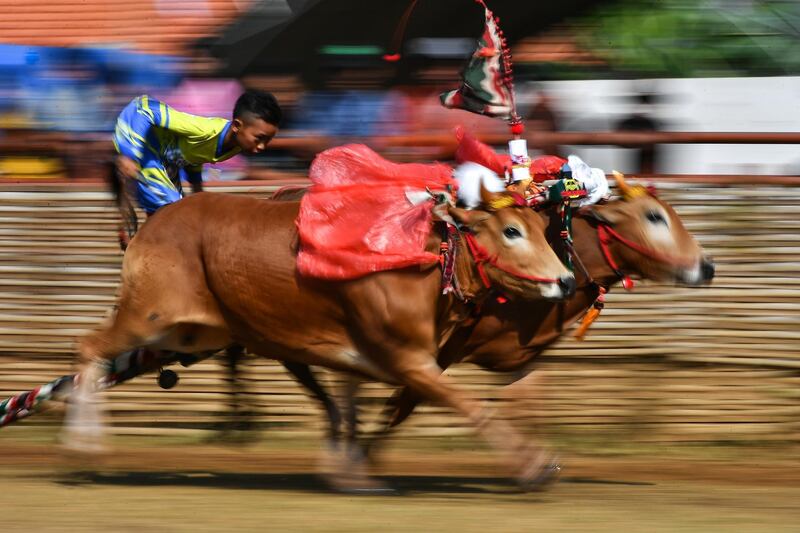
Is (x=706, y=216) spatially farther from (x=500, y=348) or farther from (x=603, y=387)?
(x=500, y=348)

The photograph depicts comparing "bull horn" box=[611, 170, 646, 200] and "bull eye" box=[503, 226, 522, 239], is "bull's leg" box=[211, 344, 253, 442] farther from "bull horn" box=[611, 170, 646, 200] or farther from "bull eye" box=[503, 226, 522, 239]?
"bull horn" box=[611, 170, 646, 200]

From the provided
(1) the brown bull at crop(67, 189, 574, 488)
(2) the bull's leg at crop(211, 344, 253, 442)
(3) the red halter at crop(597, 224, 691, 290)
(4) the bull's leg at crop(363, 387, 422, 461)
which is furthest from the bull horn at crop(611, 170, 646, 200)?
(2) the bull's leg at crop(211, 344, 253, 442)

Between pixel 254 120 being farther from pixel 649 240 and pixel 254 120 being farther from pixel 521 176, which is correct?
pixel 649 240

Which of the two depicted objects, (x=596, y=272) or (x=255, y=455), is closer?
(x=596, y=272)

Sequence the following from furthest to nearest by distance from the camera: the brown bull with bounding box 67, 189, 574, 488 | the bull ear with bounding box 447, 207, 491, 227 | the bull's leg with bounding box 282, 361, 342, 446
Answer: the bull's leg with bounding box 282, 361, 342, 446, the bull ear with bounding box 447, 207, 491, 227, the brown bull with bounding box 67, 189, 574, 488

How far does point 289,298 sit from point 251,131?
1.13 metres

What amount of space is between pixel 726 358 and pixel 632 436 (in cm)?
83

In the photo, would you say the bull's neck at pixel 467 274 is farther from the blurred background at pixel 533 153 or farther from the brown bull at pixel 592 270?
the blurred background at pixel 533 153

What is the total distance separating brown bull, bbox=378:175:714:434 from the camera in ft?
23.7

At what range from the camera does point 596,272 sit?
7.36 metres

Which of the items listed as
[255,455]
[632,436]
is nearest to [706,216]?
[632,436]

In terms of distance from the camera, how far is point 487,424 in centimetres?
665

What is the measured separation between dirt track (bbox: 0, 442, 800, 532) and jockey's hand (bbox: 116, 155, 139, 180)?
1.81 meters

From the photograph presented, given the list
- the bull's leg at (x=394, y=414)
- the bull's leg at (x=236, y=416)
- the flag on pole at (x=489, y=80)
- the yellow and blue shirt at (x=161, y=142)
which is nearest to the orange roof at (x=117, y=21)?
the bull's leg at (x=236, y=416)
